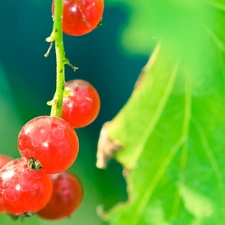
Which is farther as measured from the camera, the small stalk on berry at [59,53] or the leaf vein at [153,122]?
the leaf vein at [153,122]

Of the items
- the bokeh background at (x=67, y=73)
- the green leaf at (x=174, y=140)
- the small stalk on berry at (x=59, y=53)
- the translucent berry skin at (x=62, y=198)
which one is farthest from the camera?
the bokeh background at (x=67, y=73)

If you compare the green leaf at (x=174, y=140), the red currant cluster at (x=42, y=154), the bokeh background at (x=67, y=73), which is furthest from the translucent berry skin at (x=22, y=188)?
the bokeh background at (x=67, y=73)

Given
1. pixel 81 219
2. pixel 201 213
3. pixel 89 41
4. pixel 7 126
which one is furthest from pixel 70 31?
pixel 81 219

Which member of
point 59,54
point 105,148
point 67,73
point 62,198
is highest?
point 59,54

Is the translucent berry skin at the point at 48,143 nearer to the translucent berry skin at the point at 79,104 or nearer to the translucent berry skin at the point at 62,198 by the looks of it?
the translucent berry skin at the point at 79,104

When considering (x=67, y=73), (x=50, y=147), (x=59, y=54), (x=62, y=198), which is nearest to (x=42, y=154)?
(x=50, y=147)

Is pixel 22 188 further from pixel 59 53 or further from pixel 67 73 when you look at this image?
pixel 67 73

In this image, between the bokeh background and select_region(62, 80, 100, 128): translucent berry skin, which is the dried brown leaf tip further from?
the bokeh background
